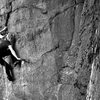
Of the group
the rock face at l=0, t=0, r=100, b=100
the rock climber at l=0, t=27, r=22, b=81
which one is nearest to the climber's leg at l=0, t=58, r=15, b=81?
the rock climber at l=0, t=27, r=22, b=81

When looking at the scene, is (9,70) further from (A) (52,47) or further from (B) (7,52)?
(A) (52,47)

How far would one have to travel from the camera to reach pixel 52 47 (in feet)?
17.4

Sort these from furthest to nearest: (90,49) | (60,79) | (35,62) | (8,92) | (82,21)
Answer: (8,92) < (35,62) < (60,79) < (82,21) < (90,49)

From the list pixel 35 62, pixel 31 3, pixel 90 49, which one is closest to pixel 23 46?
pixel 35 62

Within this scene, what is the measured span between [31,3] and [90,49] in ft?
8.10

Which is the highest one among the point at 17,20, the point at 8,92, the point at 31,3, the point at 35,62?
the point at 31,3

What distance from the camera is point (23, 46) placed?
5906 millimetres

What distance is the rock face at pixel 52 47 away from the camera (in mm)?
4168

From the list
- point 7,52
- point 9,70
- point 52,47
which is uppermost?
point 52,47

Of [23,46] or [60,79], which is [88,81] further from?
[23,46]

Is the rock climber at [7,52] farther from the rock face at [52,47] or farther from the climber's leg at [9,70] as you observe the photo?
the rock face at [52,47]

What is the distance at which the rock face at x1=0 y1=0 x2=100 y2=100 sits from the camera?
4168mm

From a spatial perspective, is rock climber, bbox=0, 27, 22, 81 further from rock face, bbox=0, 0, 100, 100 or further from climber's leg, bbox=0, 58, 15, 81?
rock face, bbox=0, 0, 100, 100

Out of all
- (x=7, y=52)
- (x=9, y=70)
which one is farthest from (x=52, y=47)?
(x=9, y=70)
